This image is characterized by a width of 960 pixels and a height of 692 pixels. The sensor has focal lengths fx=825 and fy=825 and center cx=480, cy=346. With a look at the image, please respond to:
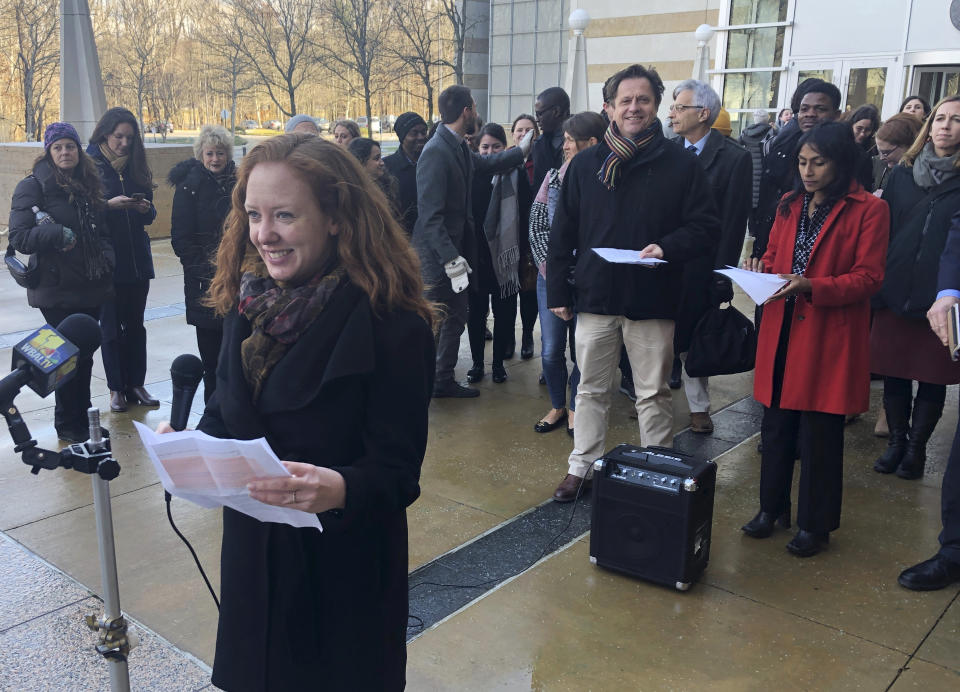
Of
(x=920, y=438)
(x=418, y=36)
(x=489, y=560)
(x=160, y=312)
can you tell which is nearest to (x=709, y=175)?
(x=920, y=438)

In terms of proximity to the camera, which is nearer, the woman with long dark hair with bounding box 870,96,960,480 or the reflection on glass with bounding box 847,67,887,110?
the woman with long dark hair with bounding box 870,96,960,480

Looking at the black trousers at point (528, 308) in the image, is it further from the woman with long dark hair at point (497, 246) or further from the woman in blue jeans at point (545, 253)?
the woman in blue jeans at point (545, 253)

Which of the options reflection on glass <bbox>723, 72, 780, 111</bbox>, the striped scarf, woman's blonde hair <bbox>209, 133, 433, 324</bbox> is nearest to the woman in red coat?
the striped scarf

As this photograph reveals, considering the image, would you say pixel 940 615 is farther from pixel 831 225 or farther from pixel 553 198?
pixel 553 198

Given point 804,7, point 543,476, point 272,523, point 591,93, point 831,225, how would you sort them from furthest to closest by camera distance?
1. point 591,93
2. point 804,7
3. point 543,476
4. point 831,225
5. point 272,523

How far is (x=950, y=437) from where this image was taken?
563 centimetres

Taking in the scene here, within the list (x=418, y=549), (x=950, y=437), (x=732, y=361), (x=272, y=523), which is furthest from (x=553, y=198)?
(x=272, y=523)

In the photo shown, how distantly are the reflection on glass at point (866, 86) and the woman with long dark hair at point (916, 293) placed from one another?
12.4m

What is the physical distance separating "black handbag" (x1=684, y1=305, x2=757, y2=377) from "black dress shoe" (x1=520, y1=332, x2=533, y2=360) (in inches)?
122

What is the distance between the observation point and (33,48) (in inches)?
928

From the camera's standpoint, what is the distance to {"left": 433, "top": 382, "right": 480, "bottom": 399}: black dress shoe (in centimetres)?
635

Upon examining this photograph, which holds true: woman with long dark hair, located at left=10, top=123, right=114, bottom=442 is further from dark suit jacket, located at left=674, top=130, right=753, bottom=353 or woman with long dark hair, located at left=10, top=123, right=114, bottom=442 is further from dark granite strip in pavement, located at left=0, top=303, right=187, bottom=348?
dark suit jacket, located at left=674, top=130, right=753, bottom=353

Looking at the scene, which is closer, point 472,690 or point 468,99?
point 472,690

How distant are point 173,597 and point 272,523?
200 centimetres
